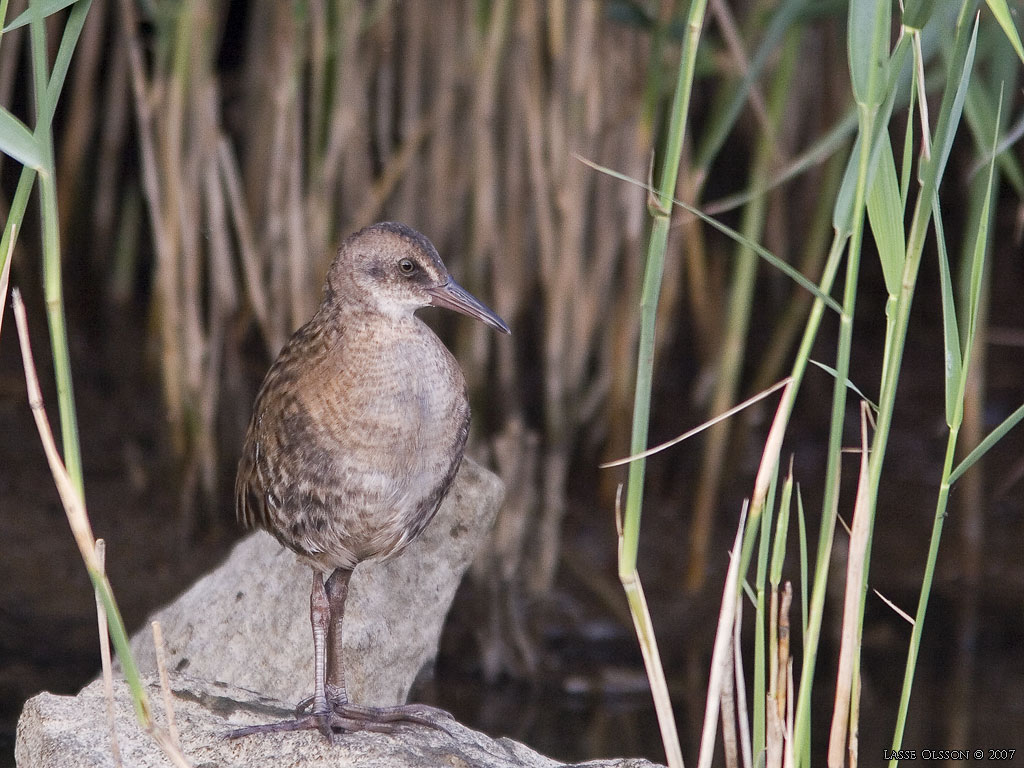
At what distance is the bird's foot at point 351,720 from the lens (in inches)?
95.7

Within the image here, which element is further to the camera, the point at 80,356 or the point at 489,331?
the point at 80,356

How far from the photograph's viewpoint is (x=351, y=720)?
2572 millimetres

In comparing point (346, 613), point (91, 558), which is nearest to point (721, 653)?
point (91, 558)

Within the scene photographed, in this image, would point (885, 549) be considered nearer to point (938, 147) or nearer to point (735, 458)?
point (735, 458)

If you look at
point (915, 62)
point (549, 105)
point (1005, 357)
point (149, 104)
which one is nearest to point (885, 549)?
point (1005, 357)

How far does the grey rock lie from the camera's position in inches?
120

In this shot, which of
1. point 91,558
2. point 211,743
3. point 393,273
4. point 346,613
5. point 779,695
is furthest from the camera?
point 346,613

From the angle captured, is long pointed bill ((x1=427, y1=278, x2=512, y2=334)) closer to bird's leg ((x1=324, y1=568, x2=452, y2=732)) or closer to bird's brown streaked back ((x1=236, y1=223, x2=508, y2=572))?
bird's brown streaked back ((x1=236, y1=223, x2=508, y2=572))

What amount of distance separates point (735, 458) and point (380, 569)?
191 cm

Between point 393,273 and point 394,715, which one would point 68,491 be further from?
point 394,715

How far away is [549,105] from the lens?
3.98 metres

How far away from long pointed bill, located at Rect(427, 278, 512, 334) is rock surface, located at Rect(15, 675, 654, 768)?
0.78 meters

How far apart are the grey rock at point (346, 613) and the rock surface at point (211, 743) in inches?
20.6

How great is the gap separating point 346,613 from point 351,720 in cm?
51
